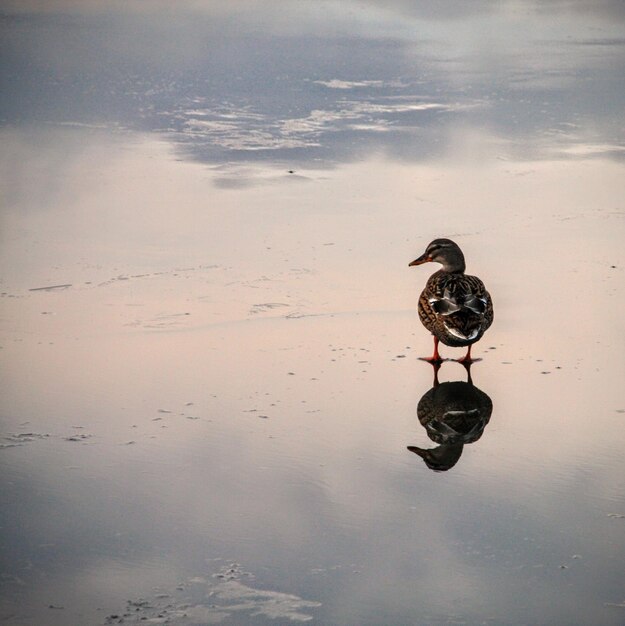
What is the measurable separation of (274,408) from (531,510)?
155 cm

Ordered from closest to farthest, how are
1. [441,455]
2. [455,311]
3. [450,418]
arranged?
[441,455]
[450,418]
[455,311]

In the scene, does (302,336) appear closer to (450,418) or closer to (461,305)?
(461,305)

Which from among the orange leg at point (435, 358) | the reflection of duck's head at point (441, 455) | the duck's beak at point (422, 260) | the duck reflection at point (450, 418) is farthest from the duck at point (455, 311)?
the reflection of duck's head at point (441, 455)

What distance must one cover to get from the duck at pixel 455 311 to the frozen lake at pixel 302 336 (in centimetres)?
17

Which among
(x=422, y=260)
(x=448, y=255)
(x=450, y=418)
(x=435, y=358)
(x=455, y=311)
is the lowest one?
(x=450, y=418)

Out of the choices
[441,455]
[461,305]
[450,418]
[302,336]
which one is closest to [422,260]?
[461,305]

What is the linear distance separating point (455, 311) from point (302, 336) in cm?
87

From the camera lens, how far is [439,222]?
30.7ft

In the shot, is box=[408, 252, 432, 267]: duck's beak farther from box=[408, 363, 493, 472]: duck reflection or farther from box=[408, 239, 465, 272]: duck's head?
box=[408, 363, 493, 472]: duck reflection

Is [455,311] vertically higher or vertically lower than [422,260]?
lower

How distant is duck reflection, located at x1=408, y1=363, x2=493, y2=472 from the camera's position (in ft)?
17.3

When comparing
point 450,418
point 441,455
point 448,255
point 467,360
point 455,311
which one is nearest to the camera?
point 441,455

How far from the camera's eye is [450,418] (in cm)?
575

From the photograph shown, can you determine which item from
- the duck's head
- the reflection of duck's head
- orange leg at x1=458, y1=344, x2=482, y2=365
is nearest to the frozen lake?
the reflection of duck's head
